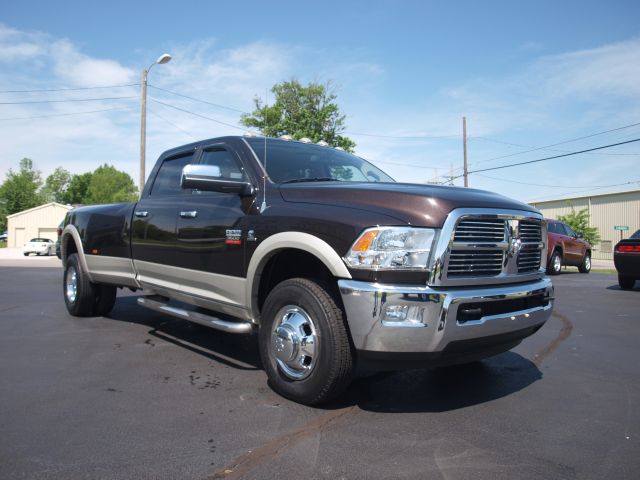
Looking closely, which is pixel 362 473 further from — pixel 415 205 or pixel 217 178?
pixel 217 178

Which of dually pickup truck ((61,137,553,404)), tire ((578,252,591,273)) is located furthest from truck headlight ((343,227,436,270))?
tire ((578,252,591,273))

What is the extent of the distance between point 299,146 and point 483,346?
2.44 meters

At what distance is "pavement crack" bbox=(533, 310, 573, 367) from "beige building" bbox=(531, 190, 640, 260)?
108 ft

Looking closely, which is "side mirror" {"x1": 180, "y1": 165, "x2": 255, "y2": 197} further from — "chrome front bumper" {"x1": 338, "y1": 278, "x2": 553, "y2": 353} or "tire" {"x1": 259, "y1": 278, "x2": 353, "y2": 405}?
"chrome front bumper" {"x1": 338, "y1": 278, "x2": 553, "y2": 353}

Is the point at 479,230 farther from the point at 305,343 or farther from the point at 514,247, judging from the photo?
the point at 305,343

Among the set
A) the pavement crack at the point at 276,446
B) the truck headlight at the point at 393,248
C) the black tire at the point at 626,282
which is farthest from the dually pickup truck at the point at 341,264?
the black tire at the point at 626,282

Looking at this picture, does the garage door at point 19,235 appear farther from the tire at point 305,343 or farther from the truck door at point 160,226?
the tire at point 305,343

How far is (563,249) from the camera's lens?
15.9 metres

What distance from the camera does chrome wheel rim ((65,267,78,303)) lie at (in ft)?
21.3

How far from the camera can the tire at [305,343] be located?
123 inches

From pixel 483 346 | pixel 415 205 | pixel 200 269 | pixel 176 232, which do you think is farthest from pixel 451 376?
pixel 176 232

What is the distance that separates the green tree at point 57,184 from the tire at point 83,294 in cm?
10212

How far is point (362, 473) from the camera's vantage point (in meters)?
2.45

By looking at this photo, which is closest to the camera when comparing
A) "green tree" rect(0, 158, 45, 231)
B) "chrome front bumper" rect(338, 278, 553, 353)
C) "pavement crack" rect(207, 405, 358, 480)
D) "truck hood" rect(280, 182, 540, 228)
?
"pavement crack" rect(207, 405, 358, 480)
